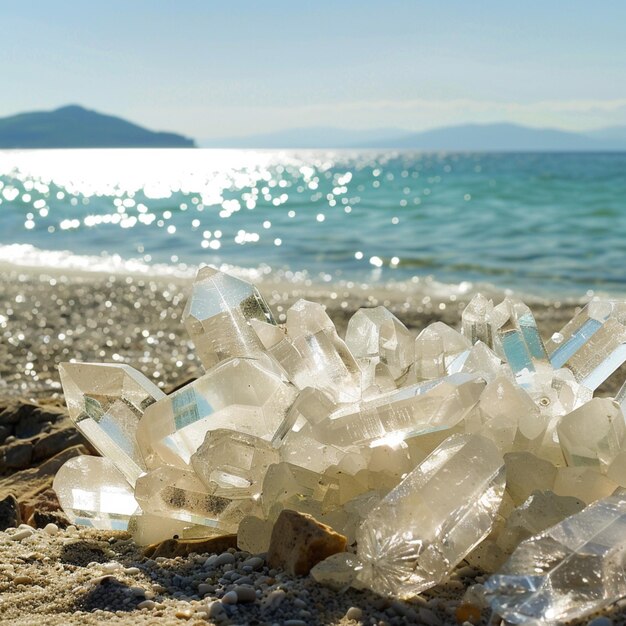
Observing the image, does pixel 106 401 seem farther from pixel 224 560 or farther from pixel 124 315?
pixel 124 315

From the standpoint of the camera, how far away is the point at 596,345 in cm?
213

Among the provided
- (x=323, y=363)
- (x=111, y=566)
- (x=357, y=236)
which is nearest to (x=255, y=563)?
(x=111, y=566)

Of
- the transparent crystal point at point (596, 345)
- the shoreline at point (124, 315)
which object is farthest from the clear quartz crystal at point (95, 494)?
the shoreline at point (124, 315)

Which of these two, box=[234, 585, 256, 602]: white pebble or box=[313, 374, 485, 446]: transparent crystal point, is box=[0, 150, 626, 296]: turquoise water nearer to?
box=[313, 374, 485, 446]: transparent crystal point

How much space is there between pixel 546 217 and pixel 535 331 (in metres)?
15.4

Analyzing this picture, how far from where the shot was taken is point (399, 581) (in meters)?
1.48

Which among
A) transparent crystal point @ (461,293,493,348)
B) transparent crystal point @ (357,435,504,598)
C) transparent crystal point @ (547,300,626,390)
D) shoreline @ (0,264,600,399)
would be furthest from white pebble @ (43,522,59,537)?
shoreline @ (0,264,600,399)

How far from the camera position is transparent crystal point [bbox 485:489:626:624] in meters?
1.37

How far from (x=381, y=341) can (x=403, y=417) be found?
1.52 feet

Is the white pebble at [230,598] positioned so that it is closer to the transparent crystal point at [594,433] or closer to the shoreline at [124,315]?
the transparent crystal point at [594,433]

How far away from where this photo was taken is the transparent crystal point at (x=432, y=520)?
148 cm

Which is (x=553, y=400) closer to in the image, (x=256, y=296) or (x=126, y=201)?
(x=256, y=296)

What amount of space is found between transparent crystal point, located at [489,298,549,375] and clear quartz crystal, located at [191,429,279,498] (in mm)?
665

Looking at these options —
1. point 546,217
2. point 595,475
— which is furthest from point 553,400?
point 546,217
